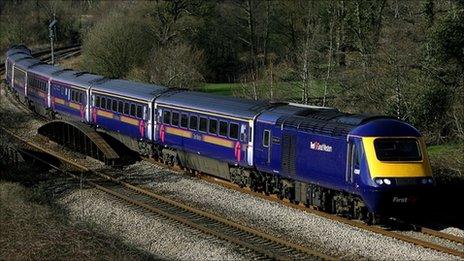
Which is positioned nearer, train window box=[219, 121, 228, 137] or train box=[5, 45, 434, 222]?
train box=[5, 45, 434, 222]

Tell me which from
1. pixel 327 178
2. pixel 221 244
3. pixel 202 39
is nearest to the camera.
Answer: pixel 221 244

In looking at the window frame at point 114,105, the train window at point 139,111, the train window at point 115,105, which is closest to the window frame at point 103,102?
the window frame at point 114,105

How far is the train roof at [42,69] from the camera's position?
1546 inches

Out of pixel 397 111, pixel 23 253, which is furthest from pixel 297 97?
pixel 23 253

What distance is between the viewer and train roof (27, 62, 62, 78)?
39.3 meters

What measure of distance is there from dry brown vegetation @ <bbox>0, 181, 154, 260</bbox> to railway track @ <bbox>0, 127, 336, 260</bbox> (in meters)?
2.15

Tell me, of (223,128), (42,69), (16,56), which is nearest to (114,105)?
(223,128)

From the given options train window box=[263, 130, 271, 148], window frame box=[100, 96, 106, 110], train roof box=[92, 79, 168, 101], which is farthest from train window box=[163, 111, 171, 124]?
train window box=[263, 130, 271, 148]

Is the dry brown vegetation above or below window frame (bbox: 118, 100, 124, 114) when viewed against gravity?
below

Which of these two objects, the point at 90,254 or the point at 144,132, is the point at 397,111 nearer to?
the point at 144,132

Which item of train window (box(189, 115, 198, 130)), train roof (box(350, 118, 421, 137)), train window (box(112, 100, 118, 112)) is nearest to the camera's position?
train roof (box(350, 118, 421, 137))

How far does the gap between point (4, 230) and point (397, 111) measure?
698 inches

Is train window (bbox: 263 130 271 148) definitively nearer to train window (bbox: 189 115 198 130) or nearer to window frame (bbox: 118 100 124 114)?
train window (bbox: 189 115 198 130)

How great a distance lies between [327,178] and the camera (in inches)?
722
